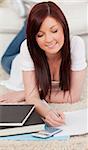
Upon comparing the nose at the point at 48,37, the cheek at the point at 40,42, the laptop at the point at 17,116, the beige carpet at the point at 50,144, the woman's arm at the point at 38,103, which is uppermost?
the nose at the point at 48,37

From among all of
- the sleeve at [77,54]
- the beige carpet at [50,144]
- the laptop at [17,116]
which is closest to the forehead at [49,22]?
the sleeve at [77,54]

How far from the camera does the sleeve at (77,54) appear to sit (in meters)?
1.46

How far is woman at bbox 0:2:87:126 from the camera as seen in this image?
1.33m

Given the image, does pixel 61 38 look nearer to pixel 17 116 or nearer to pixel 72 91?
pixel 72 91

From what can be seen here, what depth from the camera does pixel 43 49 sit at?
55.1 inches

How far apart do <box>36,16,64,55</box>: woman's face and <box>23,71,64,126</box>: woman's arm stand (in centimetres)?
13

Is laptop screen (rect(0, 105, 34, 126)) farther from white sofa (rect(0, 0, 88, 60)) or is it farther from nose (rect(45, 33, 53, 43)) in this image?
white sofa (rect(0, 0, 88, 60))

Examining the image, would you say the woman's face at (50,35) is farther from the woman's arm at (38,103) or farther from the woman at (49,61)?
the woman's arm at (38,103)

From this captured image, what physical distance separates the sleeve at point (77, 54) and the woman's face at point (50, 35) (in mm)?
81

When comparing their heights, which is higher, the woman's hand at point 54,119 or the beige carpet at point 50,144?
the woman's hand at point 54,119

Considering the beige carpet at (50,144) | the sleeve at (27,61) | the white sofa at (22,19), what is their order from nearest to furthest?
the beige carpet at (50,144) → the sleeve at (27,61) → the white sofa at (22,19)

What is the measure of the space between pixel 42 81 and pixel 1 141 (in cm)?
39

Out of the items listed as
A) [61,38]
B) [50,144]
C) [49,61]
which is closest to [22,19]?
[49,61]

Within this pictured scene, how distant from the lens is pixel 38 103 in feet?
4.42
